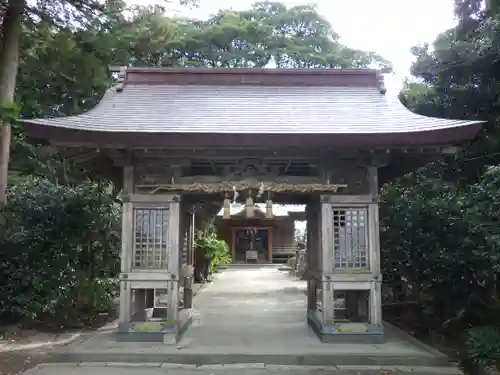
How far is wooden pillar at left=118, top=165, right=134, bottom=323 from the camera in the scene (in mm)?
7762

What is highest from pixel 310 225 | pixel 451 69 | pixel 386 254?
pixel 451 69

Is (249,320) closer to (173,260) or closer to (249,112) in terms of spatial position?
(173,260)

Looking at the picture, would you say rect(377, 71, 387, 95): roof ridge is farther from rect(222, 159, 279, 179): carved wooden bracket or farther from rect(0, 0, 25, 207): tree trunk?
rect(0, 0, 25, 207): tree trunk

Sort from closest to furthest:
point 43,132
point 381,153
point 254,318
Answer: point 43,132
point 381,153
point 254,318

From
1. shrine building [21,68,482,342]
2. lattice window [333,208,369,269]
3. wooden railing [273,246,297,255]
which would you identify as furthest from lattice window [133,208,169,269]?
wooden railing [273,246,297,255]

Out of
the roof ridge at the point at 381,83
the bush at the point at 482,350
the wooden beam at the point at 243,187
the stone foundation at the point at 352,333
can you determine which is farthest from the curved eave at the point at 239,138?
the stone foundation at the point at 352,333

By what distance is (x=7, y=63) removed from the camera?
390 inches

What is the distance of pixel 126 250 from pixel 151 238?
448mm

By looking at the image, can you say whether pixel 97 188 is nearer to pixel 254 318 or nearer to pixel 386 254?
pixel 254 318

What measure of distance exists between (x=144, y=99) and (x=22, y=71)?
14.8 feet

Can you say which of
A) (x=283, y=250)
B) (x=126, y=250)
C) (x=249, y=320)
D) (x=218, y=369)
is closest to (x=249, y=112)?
(x=126, y=250)

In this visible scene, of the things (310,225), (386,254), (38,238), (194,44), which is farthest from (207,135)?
(194,44)

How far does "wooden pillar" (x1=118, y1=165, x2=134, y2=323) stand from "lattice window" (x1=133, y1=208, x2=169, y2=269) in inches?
4.2

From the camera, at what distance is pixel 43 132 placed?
7.07 meters
